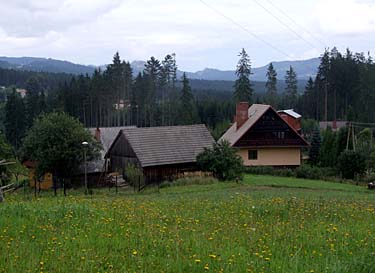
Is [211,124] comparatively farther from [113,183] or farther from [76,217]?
[76,217]

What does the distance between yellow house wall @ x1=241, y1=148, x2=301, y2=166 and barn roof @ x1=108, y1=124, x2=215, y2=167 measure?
820 cm

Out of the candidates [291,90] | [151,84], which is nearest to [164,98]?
[151,84]

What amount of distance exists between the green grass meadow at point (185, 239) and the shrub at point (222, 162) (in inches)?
947

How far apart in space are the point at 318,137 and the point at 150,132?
23024 millimetres

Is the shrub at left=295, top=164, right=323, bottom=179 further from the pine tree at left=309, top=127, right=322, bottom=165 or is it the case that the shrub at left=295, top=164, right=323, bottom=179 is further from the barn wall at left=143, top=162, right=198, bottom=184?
the pine tree at left=309, top=127, right=322, bottom=165

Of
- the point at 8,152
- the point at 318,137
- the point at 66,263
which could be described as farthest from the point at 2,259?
the point at 318,137

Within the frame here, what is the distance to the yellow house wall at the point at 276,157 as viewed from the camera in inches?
1953

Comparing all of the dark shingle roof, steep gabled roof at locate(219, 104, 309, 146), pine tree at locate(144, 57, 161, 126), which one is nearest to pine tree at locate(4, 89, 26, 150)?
pine tree at locate(144, 57, 161, 126)

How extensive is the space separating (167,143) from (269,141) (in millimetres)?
12459

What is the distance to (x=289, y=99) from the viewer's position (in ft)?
335

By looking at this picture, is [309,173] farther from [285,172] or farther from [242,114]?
[242,114]

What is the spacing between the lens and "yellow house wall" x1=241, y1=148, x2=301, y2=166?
4959 cm

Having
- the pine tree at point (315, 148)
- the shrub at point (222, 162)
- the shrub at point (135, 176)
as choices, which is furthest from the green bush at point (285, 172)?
the shrub at point (135, 176)

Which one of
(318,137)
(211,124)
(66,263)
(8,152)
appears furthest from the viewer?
(211,124)
